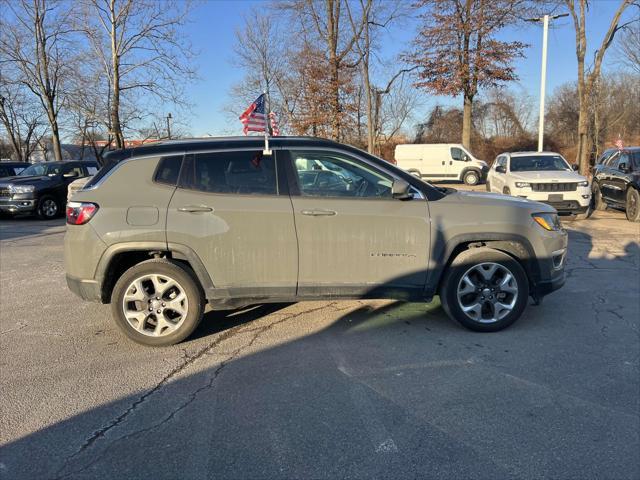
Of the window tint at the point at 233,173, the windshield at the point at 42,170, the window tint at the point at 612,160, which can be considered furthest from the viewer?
the windshield at the point at 42,170

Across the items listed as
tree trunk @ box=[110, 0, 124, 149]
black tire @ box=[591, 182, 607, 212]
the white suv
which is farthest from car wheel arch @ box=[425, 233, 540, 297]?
tree trunk @ box=[110, 0, 124, 149]

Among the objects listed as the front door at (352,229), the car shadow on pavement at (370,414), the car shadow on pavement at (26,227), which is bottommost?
the car shadow on pavement at (370,414)

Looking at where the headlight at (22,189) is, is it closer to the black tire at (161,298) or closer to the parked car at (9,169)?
the parked car at (9,169)

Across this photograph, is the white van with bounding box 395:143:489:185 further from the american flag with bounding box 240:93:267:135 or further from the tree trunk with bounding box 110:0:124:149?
the american flag with bounding box 240:93:267:135

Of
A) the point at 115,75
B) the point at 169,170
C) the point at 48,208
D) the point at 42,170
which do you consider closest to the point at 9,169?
the point at 42,170

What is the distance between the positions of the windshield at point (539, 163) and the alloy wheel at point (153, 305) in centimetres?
1060

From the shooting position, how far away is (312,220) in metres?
4.04

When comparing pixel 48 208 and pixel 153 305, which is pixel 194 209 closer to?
pixel 153 305

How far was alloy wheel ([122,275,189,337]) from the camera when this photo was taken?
4.06 metres

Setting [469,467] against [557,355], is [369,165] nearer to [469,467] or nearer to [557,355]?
[557,355]

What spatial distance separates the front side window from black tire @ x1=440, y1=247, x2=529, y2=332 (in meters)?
0.94

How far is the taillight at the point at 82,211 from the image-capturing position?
13.1ft

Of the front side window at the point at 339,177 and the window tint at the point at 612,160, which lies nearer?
the front side window at the point at 339,177

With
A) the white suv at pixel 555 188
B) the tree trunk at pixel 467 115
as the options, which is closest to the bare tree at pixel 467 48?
the tree trunk at pixel 467 115
